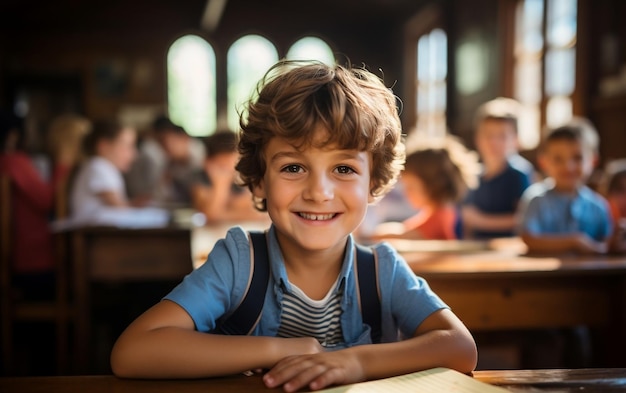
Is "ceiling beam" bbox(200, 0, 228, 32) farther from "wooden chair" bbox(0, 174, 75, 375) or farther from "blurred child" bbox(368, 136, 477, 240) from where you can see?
"blurred child" bbox(368, 136, 477, 240)

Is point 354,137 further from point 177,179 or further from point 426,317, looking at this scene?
point 177,179

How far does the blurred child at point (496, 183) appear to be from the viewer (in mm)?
3473

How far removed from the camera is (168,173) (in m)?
5.20

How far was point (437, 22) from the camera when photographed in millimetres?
9188

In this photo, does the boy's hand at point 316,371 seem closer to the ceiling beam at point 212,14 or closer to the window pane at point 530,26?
the window pane at point 530,26

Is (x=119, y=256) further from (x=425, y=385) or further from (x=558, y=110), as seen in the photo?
(x=558, y=110)

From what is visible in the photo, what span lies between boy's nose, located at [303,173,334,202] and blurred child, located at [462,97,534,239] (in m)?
2.55

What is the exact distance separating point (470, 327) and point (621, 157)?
3.34 metres

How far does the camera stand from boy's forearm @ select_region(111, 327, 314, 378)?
2.73 feet

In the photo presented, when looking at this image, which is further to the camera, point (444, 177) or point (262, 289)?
point (444, 177)

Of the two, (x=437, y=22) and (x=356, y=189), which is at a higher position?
(x=437, y=22)

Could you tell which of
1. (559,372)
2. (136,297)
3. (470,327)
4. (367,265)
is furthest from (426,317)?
(136,297)

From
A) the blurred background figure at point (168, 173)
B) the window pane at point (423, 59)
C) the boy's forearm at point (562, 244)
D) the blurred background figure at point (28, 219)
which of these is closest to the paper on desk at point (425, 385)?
the boy's forearm at point (562, 244)

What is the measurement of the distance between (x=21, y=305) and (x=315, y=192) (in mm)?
2482
